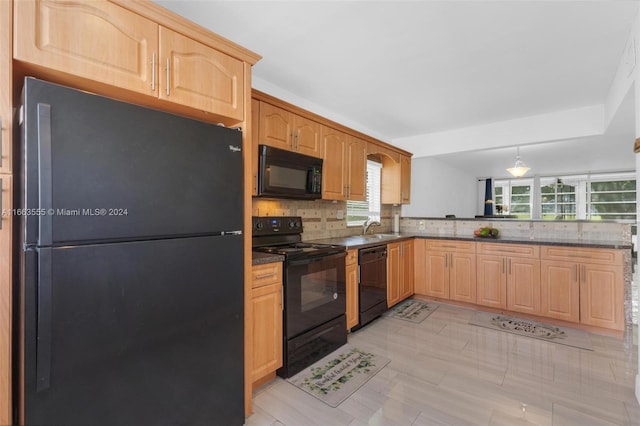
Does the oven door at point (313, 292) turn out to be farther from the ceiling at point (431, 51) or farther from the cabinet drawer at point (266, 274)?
the ceiling at point (431, 51)

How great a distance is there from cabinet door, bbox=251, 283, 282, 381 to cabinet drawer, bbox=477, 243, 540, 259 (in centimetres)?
277

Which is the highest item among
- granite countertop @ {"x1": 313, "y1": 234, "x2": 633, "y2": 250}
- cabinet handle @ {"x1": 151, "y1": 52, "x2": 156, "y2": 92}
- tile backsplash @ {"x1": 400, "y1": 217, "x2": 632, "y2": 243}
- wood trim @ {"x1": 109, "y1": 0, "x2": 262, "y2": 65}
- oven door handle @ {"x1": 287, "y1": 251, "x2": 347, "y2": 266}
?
wood trim @ {"x1": 109, "y1": 0, "x2": 262, "y2": 65}

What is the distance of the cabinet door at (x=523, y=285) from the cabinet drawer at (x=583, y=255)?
0.52 ft

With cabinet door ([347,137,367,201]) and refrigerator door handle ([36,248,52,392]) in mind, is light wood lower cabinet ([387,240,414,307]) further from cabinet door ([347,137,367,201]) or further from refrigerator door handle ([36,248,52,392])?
refrigerator door handle ([36,248,52,392])

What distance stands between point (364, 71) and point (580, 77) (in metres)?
2.00

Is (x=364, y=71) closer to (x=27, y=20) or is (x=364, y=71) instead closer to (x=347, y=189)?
(x=347, y=189)

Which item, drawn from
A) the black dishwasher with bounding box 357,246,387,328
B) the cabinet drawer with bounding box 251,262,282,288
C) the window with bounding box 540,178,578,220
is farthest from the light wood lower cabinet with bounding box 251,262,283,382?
the window with bounding box 540,178,578,220

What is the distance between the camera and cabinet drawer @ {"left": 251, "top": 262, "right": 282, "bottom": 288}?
200cm

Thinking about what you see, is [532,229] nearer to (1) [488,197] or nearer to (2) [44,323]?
(2) [44,323]

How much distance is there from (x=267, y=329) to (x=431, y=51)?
7.92 feet

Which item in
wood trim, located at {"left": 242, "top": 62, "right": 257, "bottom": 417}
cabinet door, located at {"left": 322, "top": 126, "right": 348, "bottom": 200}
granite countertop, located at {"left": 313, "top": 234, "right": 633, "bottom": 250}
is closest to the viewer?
wood trim, located at {"left": 242, "top": 62, "right": 257, "bottom": 417}

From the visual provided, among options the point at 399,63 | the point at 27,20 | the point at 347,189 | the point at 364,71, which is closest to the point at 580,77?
the point at 399,63

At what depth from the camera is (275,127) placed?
2.59 m

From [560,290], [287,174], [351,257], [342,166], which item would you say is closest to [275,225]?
[287,174]
